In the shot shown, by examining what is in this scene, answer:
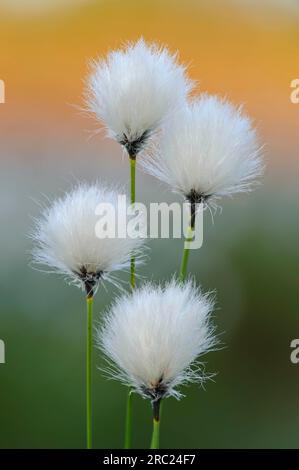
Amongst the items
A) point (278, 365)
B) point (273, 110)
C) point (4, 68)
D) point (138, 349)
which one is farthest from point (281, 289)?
point (4, 68)

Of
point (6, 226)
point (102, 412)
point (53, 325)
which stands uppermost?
point (6, 226)

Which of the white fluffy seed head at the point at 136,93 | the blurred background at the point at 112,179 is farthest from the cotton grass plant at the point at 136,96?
the blurred background at the point at 112,179

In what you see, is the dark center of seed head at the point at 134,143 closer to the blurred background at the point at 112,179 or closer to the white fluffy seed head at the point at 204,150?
the white fluffy seed head at the point at 204,150

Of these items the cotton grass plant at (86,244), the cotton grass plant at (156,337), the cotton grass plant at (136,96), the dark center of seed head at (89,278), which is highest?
the cotton grass plant at (136,96)

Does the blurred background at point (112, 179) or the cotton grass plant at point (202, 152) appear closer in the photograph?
the cotton grass plant at point (202, 152)

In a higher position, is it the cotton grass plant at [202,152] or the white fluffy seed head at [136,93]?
the white fluffy seed head at [136,93]

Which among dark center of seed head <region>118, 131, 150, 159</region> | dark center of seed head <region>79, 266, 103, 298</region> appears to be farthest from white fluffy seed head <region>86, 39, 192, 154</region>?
dark center of seed head <region>79, 266, 103, 298</region>

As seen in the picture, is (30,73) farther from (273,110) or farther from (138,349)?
(138,349)
